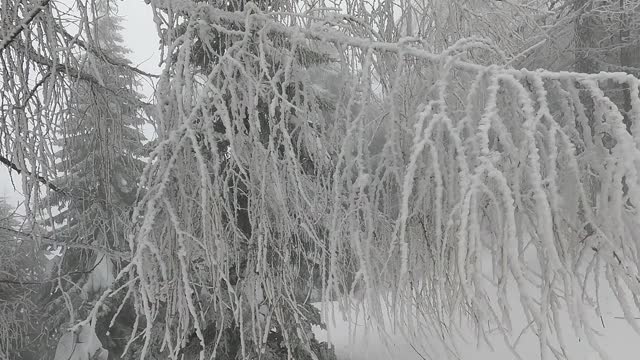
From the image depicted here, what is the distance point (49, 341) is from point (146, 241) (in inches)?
523

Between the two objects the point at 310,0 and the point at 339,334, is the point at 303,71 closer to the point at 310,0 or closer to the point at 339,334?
the point at 310,0

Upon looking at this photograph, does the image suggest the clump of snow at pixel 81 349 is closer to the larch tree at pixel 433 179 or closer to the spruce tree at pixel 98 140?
the spruce tree at pixel 98 140

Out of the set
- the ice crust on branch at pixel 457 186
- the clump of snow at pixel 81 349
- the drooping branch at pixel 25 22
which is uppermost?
the drooping branch at pixel 25 22

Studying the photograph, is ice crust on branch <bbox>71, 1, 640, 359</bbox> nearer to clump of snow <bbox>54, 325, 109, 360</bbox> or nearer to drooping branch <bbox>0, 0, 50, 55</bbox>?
drooping branch <bbox>0, 0, 50, 55</bbox>

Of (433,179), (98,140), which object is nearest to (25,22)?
(98,140)

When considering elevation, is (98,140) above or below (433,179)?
above

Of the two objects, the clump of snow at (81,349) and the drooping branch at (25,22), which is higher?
the drooping branch at (25,22)

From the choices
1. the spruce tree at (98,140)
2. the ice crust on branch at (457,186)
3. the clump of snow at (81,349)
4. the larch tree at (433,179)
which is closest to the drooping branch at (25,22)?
the larch tree at (433,179)

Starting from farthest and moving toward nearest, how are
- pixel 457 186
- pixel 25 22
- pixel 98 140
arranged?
pixel 98 140
pixel 25 22
pixel 457 186

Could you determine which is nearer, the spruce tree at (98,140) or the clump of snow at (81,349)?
the spruce tree at (98,140)

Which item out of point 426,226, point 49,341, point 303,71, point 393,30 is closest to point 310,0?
point 393,30

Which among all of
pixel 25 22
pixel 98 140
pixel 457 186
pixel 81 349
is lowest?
pixel 81 349

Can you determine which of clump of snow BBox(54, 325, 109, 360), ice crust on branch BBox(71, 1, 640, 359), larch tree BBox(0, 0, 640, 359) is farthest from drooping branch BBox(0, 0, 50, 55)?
clump of snow BBox(54, 325, 109, 360)

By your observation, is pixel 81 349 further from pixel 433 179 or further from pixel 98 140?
pixel 433 179
